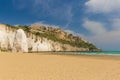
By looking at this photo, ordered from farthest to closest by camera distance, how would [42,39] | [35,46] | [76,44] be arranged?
[76,44] < [42,39] < [35,46]

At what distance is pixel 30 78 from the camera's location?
1363 centimetres

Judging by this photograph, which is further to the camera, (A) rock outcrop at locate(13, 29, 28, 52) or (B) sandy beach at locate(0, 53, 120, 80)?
(A) rock outcrop at locate(13, 29, 28, 52)

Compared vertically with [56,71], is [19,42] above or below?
above

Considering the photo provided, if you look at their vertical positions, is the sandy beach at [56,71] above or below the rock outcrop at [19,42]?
below

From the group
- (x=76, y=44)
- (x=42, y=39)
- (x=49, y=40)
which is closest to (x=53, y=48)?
(x=49, y=40)

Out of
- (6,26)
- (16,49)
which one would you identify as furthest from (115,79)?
(6,26)

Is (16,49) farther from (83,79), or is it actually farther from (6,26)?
(83,79)

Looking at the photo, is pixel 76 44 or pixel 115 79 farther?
pixel 76 44

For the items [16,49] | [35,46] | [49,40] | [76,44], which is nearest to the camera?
[16,49]

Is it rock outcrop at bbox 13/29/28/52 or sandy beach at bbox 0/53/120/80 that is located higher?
rock outcrop at bbox 13/29/28/52

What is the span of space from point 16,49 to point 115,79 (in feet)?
258

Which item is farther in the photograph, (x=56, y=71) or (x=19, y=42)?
(x=19, y=42)

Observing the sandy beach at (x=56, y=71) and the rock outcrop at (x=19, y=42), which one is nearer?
the sandy beach at (x=56, y=71)

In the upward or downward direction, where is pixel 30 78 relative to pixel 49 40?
downward
